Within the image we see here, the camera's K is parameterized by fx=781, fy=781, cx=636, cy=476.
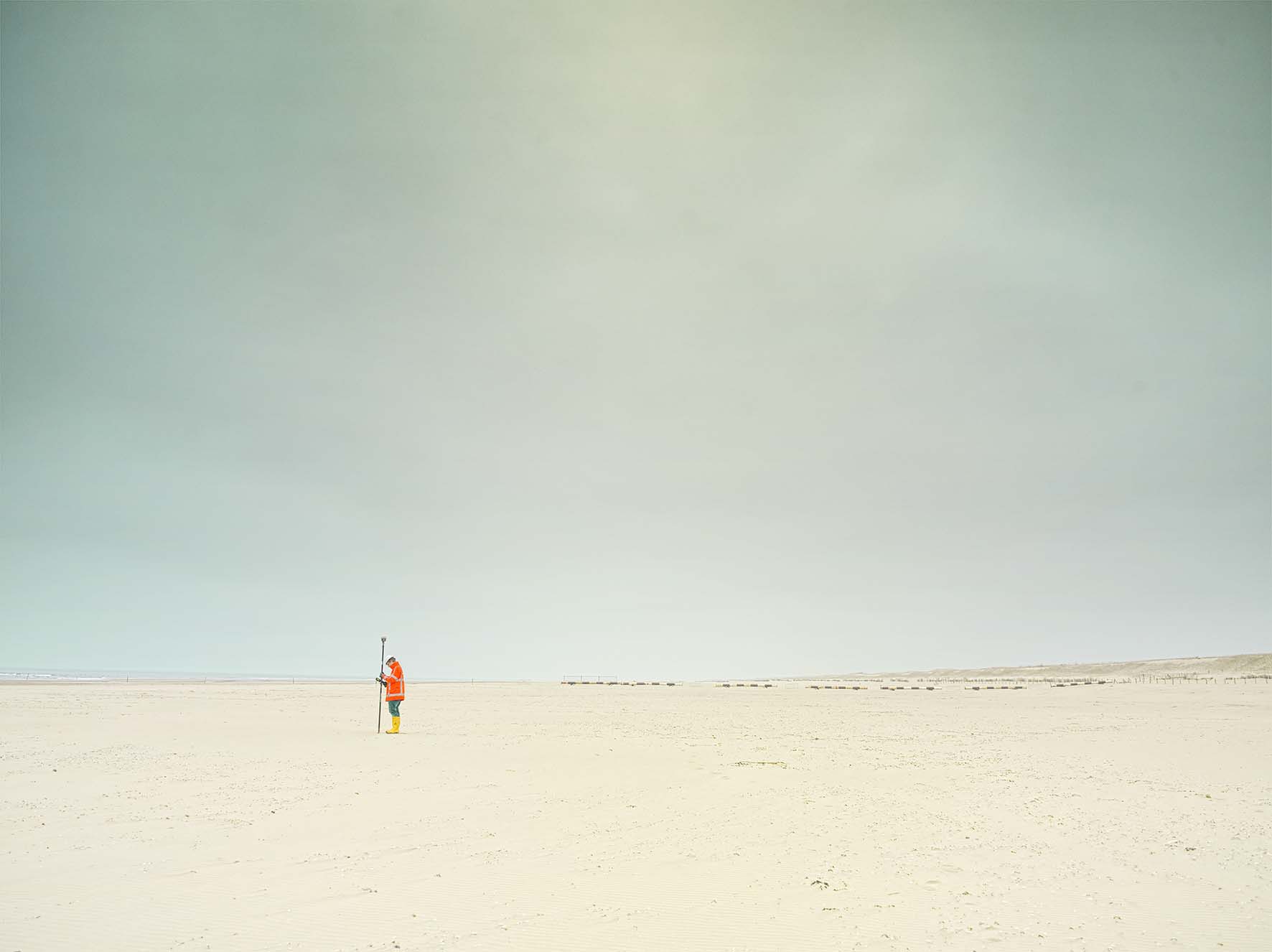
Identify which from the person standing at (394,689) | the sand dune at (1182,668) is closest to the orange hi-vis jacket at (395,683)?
the person standing at (394,689)

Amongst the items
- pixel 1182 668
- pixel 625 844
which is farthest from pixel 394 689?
pixel 1182 668

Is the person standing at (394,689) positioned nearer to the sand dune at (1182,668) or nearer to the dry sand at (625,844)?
the dry sand at (625,844)

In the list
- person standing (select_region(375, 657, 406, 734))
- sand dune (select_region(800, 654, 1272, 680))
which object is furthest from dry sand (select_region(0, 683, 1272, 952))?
sand dune (select_region(800, 654, 1272, 680))

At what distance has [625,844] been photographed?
1066 cm

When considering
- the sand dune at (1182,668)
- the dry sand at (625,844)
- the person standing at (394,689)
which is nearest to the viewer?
the dry sand at (625,844)

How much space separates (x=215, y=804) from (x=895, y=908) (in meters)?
10.9

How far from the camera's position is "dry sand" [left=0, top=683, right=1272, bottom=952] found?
24.6ft

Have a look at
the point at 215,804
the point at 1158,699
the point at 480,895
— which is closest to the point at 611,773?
the point at 215,804

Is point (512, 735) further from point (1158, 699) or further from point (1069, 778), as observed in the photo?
point (1158, 699)

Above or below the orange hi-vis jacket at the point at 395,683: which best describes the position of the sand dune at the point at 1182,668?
below

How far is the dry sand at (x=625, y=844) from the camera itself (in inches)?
295

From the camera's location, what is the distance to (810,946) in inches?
279

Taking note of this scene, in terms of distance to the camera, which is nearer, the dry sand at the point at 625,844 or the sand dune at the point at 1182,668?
the dry sand at the point at 625,844

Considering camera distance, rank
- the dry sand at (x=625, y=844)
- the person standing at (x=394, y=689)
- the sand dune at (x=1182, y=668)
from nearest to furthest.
Answer: the dry sand at (x=625, y=844) < the person standing at (x=394, y=689) < the sand dune at (x=1182, y=668)
